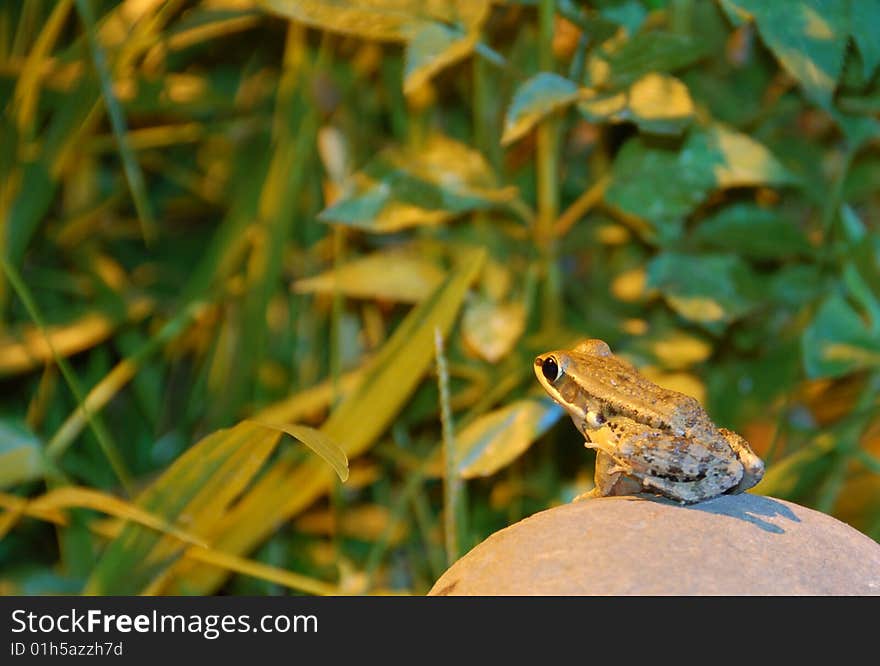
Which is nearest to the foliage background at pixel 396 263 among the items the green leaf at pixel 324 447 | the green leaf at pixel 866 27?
the green leaf at pixel 866 27

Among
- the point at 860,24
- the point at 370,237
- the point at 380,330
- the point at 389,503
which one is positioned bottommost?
the point at 389,503

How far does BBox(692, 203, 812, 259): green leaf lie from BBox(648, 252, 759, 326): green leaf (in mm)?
26

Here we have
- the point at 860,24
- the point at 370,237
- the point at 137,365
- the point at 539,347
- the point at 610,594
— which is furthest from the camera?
the point at 370,237

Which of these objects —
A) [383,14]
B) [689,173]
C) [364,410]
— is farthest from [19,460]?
[689,173]

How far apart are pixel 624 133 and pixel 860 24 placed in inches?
19.6

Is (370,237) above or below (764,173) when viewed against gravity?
below

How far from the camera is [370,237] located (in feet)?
6.37

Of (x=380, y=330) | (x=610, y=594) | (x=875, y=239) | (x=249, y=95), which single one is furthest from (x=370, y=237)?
(x=610, y=594)

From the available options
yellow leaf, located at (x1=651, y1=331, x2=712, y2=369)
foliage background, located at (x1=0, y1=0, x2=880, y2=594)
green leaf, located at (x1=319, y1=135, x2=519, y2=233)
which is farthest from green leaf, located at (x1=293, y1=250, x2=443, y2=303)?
yellow leaf, located at (x1=651, y1=331, x2=712, y2=369)

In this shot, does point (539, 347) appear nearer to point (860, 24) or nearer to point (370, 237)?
point (370, 237)

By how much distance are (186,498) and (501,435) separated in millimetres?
424

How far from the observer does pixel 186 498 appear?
1.39m

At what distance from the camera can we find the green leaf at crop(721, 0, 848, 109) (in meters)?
1.40
